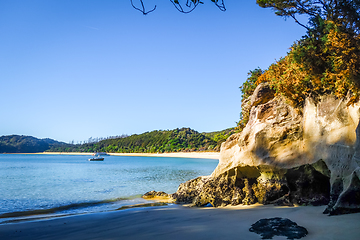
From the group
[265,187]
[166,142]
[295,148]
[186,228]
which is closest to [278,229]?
[186,228]

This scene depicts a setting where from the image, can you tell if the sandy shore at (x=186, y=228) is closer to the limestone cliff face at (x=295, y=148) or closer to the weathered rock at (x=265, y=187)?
the limestone cliff face at (x=295, y=148)

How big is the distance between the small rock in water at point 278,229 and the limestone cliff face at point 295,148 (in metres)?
1.54

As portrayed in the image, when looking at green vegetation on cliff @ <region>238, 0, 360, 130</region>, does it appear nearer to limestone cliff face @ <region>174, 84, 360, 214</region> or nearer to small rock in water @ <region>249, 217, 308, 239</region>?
limestone cliff face @ <region>174, 84, 360, 214</region>

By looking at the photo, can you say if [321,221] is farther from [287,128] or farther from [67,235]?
[67,235]

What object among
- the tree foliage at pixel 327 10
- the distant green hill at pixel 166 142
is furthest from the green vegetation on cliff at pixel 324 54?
the distant green hill at pixel 166 142

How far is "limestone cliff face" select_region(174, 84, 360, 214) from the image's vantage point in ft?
21.4

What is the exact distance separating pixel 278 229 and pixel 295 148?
427 cm

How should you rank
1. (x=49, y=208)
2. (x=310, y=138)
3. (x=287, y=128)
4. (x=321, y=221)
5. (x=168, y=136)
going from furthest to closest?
(x=168, y=136), (x=49, y=208), (x=287, y=128), (x=310, y=138), (x=321, y=221)

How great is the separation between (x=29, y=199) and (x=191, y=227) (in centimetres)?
1372

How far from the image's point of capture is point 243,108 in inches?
573

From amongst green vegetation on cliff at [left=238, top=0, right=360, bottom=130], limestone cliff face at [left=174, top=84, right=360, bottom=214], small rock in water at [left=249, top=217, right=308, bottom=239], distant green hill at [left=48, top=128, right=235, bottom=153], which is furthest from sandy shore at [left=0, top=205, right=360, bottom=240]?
distant green hill at [left=48, top=128, right=235, bottom=153]

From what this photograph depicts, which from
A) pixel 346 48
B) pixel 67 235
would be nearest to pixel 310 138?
pixel 346 48

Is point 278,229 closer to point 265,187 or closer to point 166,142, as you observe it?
point 265,187

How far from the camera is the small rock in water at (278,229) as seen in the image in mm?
5090
